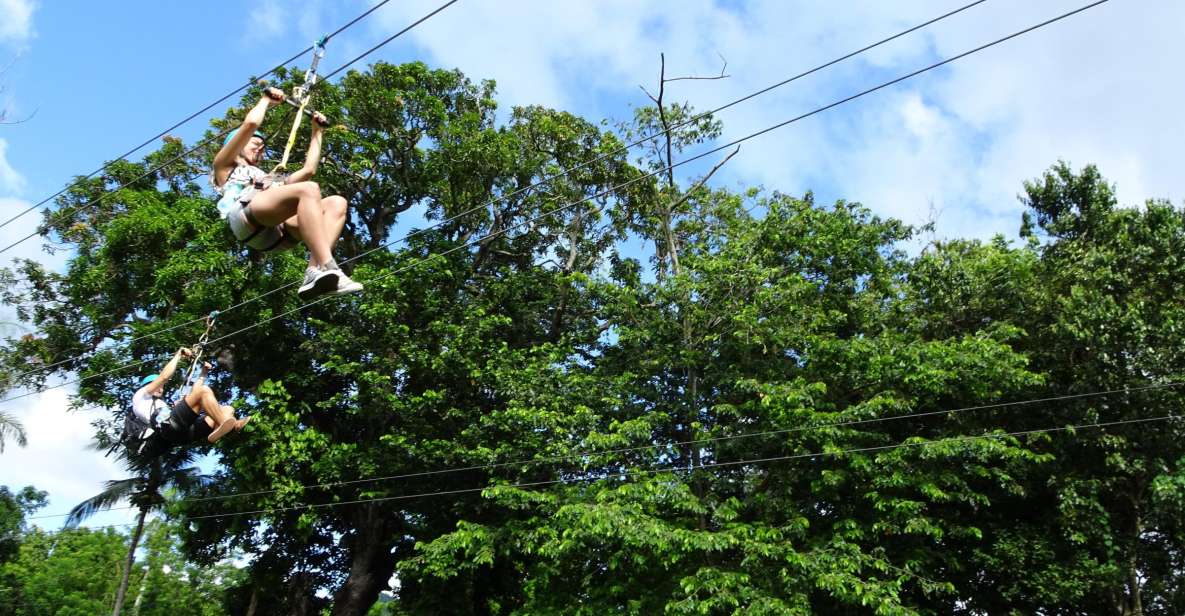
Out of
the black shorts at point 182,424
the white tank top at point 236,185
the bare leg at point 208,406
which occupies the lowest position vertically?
the black shorts at point 182,424

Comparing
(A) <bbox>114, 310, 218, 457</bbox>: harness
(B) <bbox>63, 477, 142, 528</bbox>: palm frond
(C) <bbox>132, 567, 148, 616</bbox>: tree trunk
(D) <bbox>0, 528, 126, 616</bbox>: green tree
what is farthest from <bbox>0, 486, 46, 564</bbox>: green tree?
(A) <bbox>114, 310, 218, 457</bbox>: harness

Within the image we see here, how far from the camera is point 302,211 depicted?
4.67 m

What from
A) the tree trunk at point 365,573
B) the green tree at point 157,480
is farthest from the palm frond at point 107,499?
the tree trunk at point 365,573

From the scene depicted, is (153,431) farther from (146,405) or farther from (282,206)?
(282,206)

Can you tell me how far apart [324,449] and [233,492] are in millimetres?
2380

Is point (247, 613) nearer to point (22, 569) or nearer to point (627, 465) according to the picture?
point (627, 465)

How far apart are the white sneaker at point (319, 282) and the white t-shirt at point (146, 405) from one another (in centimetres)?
272

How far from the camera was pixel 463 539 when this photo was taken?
42.1ft

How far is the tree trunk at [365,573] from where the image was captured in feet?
52.9

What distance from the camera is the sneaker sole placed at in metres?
4.67

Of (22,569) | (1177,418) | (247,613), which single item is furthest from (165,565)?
(1177,418)

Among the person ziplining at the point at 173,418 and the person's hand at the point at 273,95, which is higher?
the person's hand at the point at 273,95

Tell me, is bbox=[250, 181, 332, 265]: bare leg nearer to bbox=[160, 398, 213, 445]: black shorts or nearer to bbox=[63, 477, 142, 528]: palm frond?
bbox=[160, 398, 213, 445]: black shorts

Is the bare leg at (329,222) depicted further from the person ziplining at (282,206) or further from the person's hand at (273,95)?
the person's hand at (273,95)
